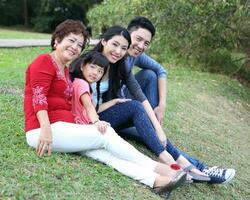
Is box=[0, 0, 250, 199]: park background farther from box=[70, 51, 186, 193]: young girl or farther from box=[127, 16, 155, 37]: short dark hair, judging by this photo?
box=[127, 16, 155, 37]: short dark hair

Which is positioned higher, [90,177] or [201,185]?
[90,177]

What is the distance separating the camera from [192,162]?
4668mm

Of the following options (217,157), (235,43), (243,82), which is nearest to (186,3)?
(235,43)

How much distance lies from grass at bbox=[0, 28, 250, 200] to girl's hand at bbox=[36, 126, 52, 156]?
58mm

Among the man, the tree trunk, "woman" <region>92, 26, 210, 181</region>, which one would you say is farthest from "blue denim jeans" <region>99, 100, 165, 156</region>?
the tree trunk

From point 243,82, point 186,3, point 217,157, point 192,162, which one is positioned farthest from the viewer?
point 243,82

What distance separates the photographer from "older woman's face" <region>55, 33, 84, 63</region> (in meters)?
4.01

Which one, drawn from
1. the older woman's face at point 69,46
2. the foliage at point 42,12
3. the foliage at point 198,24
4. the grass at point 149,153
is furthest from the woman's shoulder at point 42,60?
the foliage at point 42,12

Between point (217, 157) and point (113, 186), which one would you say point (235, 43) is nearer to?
point (217, 157)

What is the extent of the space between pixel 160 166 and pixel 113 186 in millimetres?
404

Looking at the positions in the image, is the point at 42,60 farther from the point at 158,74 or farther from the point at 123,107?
the point at 158,74

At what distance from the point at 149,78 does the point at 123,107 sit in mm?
898

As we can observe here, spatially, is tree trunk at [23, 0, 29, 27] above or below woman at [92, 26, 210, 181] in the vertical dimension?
below

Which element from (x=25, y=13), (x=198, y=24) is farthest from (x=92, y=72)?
(x=25, y=13)
